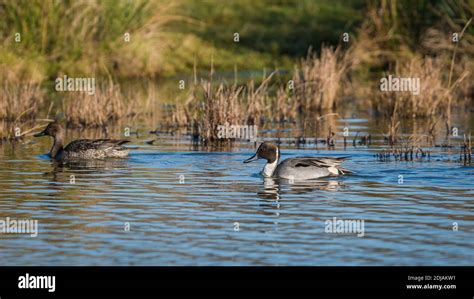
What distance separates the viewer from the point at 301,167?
1605 centimetres

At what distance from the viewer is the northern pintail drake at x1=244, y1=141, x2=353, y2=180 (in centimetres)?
1600

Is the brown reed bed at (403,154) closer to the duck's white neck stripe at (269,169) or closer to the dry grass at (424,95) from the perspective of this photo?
the duck's white neck stripe at (269,169)

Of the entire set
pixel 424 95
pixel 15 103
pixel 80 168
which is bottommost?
pixel 80 168

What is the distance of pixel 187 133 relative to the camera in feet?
72.6

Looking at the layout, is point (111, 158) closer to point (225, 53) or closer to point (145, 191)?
point (145, 191)

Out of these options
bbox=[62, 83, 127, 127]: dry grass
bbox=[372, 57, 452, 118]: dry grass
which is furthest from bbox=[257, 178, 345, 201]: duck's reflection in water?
bbox=[372, 57, 452, 118]: dry grass

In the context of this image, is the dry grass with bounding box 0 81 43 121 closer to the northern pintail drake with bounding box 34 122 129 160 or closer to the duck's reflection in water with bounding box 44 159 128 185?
the northern pintail drake with bounding box 34 122 129 160

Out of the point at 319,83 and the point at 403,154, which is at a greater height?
the point at 319,83

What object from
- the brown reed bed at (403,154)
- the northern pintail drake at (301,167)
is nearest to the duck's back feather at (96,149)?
the northern pintail drake at (301,167)

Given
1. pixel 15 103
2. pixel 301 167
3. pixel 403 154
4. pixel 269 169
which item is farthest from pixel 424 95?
pixel 301 167

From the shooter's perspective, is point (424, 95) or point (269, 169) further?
point (424, 95)

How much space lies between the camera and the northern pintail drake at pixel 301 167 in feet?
52.5

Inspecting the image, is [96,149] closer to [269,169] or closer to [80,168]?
[80,168]

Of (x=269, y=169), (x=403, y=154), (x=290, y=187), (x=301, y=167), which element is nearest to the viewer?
(x=290, y=187)
